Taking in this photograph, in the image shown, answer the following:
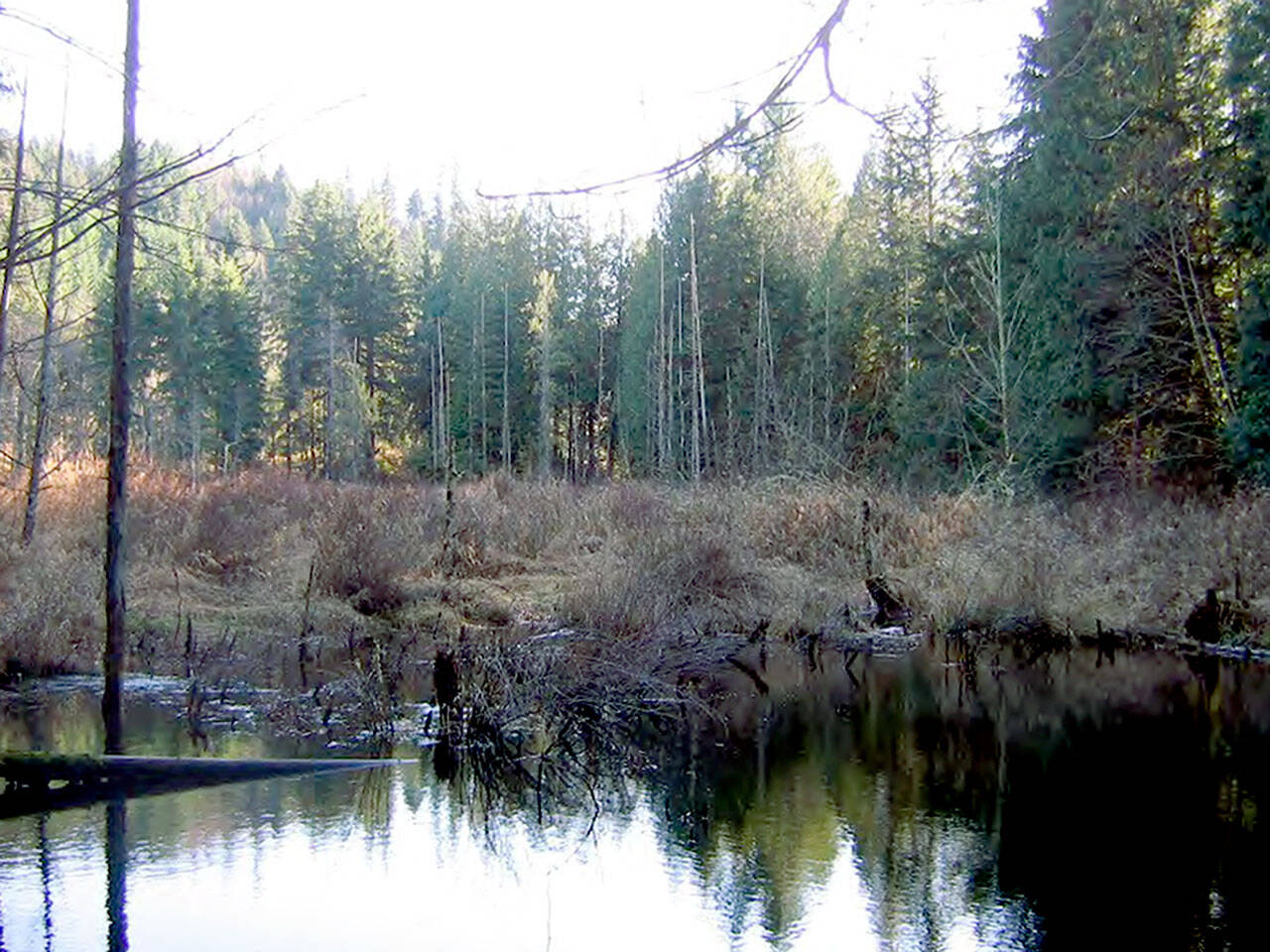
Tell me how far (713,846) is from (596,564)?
31.6ft

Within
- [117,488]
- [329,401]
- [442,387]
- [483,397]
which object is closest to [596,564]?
[117,488]

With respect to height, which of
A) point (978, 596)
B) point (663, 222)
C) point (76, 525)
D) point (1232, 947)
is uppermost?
point (663, 222)

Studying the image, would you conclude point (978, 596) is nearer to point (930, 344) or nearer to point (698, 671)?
point (698, 671)

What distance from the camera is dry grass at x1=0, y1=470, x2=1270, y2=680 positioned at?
15953 millimetres

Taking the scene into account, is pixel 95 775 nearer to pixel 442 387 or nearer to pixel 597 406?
pixel 442 387

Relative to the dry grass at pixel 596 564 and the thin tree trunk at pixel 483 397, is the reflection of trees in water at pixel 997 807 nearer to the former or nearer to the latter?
the dry grass at pixel 596 564

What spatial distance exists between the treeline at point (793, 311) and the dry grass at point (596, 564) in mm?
2202

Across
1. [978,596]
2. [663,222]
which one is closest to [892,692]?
[978,596]

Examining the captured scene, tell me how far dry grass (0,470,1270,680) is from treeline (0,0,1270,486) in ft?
7.22

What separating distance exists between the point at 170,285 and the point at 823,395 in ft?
95.6

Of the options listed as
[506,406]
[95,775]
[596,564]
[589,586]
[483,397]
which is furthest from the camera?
[483,397]

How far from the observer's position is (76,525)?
2031 cm

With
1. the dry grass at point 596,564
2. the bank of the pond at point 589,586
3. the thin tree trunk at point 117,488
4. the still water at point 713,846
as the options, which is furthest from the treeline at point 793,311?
the still water at point 713,846

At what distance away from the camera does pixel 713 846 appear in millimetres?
8344
